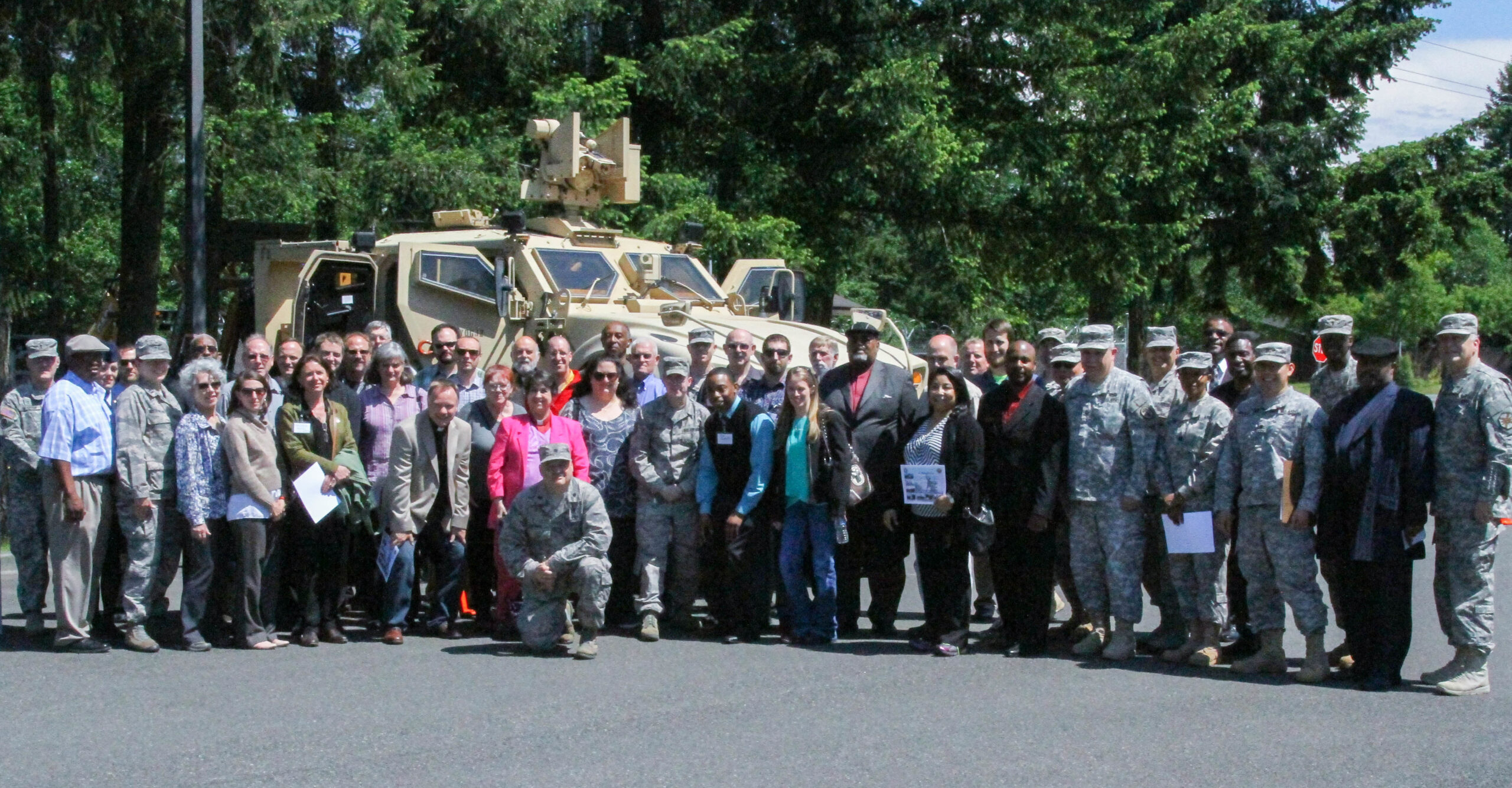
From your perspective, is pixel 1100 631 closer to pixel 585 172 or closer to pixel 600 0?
pixel 585 172

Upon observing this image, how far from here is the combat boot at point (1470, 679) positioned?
769 centimetres

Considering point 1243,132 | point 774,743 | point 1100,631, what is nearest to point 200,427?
point 774,743

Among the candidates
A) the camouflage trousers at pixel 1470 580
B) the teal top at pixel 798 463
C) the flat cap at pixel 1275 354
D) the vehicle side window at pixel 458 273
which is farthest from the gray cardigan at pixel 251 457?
the camouflage trousers at pixel 1470 580

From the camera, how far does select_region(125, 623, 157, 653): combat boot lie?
8711 millimetres

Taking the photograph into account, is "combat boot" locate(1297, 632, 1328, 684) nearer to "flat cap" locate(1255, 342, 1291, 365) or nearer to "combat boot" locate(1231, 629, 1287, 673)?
"combat boot" locate(1231, 629, 1287, 673)

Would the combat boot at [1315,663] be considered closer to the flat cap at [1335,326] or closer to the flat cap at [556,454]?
the flat cap at [1335,326]

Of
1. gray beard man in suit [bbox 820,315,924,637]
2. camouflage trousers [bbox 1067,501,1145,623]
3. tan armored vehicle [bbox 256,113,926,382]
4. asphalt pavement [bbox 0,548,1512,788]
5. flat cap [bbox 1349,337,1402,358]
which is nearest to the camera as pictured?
asphalt pavement [bbox 0,548,1512,788]

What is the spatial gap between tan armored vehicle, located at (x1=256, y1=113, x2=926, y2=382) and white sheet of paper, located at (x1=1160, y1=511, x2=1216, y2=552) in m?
3.76

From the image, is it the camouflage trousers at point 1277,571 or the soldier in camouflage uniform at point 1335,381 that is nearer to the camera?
the camouflage trousers at point 1277,571

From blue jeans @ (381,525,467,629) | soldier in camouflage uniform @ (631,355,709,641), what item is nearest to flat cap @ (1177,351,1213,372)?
soldier in camouflage uniform @ (631,355,709,641)

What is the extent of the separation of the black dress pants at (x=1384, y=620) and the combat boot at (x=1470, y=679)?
25 centimetres

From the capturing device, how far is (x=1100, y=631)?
29.3 ft

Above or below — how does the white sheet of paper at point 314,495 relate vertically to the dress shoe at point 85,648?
above

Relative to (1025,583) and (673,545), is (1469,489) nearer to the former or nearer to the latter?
(1025,583)
